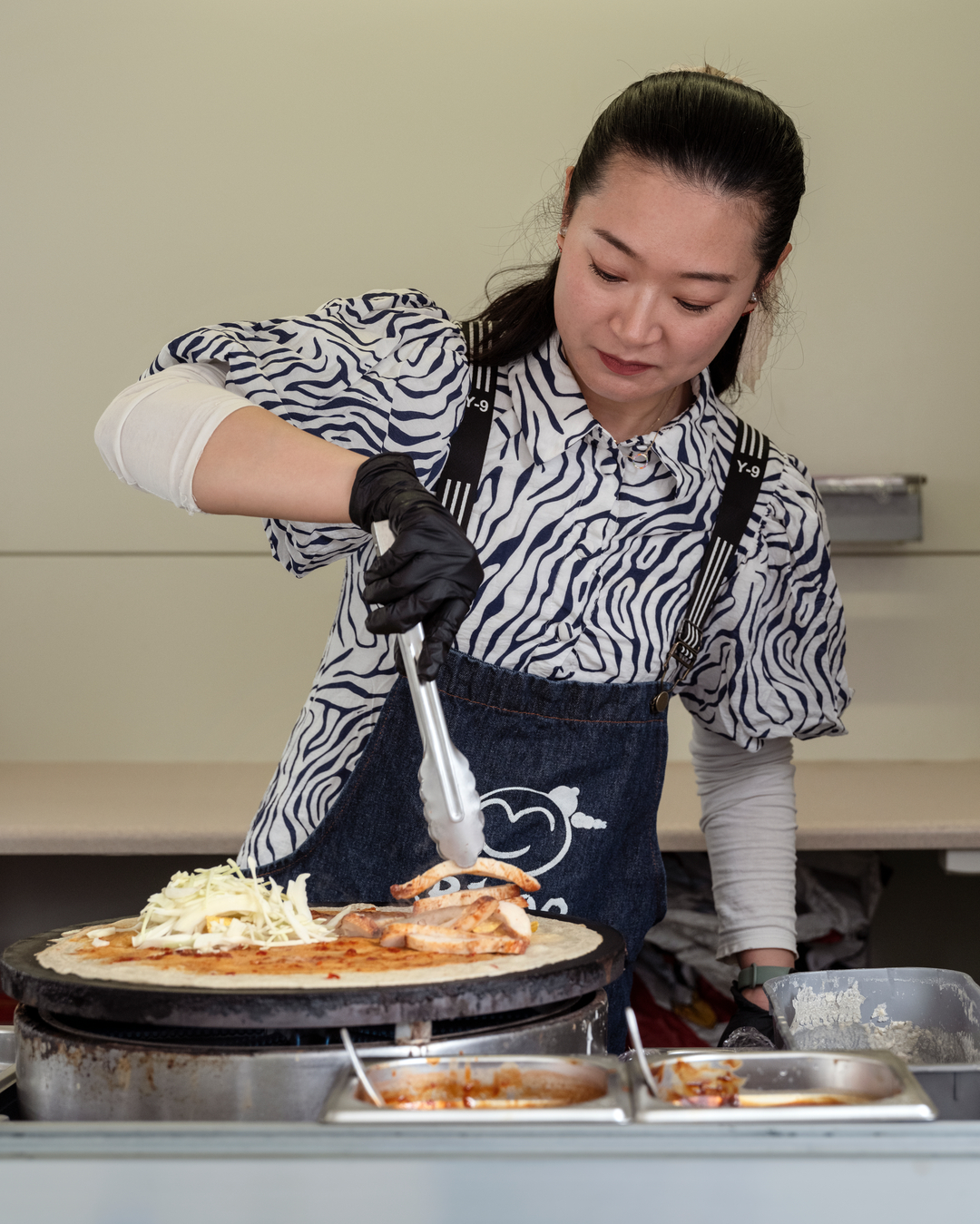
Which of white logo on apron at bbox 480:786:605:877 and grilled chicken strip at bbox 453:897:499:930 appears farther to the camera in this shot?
white logo on apron at bbox 480:786:605:877

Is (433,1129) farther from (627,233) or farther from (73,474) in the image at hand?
(73,474)

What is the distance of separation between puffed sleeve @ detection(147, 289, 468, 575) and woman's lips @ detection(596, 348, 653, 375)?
0.52 feet

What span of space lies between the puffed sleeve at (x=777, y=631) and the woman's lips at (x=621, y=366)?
0.88 ft

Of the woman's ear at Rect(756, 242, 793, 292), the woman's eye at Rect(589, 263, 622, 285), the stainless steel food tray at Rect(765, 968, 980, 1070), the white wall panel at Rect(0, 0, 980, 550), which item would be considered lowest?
the stainless steel food tray at Rect(765, 968, 980, 1070)

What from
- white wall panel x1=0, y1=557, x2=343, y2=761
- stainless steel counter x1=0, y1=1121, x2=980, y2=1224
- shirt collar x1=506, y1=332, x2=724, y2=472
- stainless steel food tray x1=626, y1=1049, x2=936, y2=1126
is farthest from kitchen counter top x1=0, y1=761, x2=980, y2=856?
stainless steel counter x1=0, y1=1121, x2=980, y2=1224

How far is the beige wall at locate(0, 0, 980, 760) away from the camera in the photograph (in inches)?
101

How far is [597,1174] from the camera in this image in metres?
0.69

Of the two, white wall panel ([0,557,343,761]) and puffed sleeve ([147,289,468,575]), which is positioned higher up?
puffed sleeve ([147,289,468,575])

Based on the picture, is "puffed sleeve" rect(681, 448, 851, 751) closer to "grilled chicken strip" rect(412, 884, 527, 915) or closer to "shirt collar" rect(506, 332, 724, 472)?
"shirt collar" rect(506, 332, 724, 472)

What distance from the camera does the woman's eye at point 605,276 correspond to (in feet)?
3.99

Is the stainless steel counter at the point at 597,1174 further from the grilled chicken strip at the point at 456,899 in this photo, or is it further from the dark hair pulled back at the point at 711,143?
the dark hair pulled back at the point at 711,143

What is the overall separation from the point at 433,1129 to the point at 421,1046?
0.11 m

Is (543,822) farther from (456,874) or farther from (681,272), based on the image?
(681,272)

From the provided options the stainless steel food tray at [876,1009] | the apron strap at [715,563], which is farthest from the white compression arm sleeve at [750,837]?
the stainless steel food tray at [876,1009]
